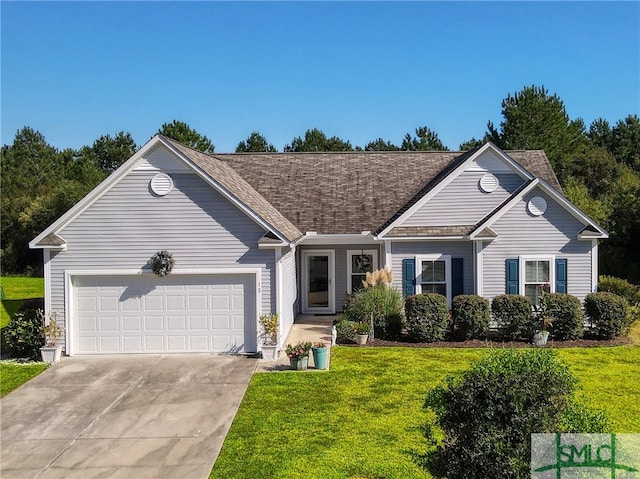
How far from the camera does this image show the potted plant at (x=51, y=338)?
13102 millimetres

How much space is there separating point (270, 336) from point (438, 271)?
6.02 metres

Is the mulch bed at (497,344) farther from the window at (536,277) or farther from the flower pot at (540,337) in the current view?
the window at (536,277)

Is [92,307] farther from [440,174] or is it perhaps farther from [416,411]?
[440,174]

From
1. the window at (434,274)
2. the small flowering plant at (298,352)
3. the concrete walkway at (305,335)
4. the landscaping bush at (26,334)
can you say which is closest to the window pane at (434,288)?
the window at (434,274)

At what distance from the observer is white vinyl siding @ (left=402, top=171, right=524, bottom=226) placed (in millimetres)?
16875

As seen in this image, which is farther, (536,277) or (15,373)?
(536,277)

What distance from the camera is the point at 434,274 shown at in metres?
16.4

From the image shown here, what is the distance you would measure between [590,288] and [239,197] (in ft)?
35.2

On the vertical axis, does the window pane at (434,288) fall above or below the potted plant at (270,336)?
above

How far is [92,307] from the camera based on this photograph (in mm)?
13578

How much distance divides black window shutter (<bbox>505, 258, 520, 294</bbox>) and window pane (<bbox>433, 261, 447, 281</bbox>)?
1.90 m

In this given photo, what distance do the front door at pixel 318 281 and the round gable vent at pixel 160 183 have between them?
684cm

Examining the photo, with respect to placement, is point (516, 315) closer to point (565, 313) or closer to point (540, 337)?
point (540, 337)

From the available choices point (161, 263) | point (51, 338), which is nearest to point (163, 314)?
point (161, 263)
